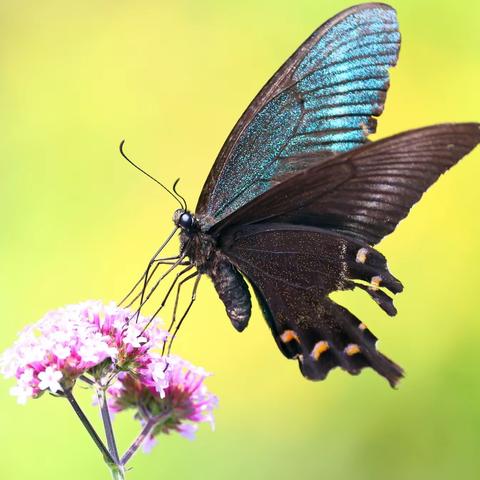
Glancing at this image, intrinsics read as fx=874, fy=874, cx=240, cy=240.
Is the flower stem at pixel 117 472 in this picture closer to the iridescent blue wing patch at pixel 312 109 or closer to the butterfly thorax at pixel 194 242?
the butterfly thorax at pixel 194 242

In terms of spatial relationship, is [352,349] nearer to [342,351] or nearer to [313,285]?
[342,351]

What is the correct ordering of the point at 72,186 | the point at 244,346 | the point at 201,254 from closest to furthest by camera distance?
the point at 201,254
the point at 244,346
the point at 72,186

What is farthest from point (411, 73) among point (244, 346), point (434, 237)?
point (244, 346)

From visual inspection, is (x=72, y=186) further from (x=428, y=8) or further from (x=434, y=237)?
(x=428, y=8)

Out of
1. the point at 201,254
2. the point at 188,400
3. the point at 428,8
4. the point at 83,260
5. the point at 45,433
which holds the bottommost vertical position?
the point at 188,400

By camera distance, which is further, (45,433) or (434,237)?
(434,237)

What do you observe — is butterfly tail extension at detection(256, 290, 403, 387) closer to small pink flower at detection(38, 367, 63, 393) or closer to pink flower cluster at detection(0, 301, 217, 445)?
pink flower cluster at detection(0, 301, 217, 445)

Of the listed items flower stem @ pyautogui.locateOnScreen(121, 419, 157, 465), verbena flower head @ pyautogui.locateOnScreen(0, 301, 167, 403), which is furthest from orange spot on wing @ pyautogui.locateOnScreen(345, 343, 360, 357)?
flower stem @ pyautogui.locateOnScreen(121, 419, 157, 465)
